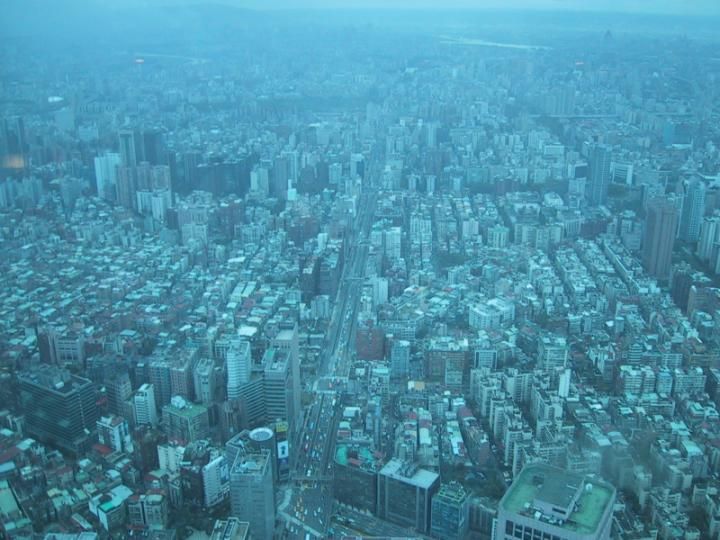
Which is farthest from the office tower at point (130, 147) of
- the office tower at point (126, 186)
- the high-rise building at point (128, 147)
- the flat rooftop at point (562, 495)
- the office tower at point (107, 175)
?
the flat rooftop at point (562, 495)

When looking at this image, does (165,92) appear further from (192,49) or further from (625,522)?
(625,522)

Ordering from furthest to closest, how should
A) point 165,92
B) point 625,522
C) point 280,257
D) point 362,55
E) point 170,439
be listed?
point 362,55 < point 165,92 < point 280,257 < point 170,439 < point 625,522

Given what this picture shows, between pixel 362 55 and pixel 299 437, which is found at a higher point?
pixel 362 55

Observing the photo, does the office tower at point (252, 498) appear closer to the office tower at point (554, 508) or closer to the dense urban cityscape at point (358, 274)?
the dense urban cityscape at point (358, 274)

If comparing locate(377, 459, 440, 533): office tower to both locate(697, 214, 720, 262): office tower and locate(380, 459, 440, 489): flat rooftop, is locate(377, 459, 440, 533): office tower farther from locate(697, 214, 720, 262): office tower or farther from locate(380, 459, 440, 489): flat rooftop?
locate(697, 214, 720, 262): office tower

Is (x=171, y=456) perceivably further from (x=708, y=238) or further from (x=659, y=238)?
(x=708, y=238)

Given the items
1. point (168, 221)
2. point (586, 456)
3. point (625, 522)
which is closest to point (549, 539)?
point (625, 522)

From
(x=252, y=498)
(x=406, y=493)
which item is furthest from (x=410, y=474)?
(x=252, y=498)
